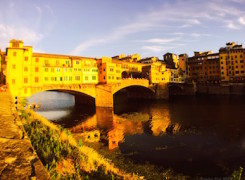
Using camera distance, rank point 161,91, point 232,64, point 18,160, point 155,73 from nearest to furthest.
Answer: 1. point 18,160
2. point 161,91
3. point 155,73
4. point 232,64

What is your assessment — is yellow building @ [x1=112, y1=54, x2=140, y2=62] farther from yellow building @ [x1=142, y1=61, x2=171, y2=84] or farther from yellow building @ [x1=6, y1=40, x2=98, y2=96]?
yellow building @ [x1=6, y1=40, x2=98, y2=96]

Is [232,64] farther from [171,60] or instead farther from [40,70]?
[40,70]

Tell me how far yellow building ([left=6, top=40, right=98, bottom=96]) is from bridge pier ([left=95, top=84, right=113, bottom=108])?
6403 millimetres

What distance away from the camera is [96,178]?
9484mm

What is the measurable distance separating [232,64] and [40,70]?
97364 mm

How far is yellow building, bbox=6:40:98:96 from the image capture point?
46.3m

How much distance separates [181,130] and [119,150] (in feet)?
46.5

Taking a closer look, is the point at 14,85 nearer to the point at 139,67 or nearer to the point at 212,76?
the point at 139,67

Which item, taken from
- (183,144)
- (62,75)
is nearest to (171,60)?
(62,75)

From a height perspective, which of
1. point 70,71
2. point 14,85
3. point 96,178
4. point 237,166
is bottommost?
point 237,166

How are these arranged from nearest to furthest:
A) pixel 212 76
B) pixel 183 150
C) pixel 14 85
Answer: pixel 183 150, pixel 14 85, pixel 212 76

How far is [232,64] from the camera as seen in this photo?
328 feet

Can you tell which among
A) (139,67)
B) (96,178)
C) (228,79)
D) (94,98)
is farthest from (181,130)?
(228,79)

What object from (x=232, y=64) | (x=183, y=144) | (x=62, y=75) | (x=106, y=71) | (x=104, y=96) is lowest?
(x=183, y=144)
